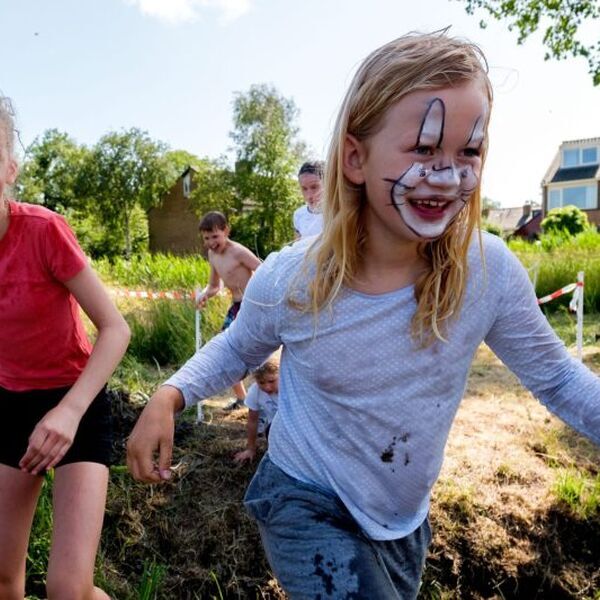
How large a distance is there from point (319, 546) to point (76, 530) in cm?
85

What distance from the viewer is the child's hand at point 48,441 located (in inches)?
69.1

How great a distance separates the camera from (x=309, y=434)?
4.96 ft

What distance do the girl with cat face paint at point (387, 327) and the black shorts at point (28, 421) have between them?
649mm

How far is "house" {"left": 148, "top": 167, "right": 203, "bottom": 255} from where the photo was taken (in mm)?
45625

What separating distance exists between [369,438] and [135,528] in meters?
2.41

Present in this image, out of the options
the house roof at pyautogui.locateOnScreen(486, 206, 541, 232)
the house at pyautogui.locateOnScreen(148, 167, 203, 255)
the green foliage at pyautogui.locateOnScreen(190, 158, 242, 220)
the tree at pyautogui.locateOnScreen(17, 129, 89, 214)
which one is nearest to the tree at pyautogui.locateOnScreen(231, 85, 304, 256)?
the green foliage at pyautogui.locateOnScreen(190, 158, 242, 220)

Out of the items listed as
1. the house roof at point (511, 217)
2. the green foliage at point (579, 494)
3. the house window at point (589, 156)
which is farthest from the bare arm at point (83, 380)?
the house roof at point (511, 217)

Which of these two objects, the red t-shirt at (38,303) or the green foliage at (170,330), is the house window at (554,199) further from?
the red t-shirt at (38,303)

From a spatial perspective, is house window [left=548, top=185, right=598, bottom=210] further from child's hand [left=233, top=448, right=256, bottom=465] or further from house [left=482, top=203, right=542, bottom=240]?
child's hand [left=233, top=448, right=256, bottom=465]

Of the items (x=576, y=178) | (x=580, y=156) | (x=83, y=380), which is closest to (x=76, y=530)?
(x=83, y=380)

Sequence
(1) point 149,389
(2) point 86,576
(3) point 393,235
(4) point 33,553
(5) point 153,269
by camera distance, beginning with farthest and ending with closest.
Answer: (5) point 153,269 < (1) point 149,389 < (4) point 33,553 < (2) point 86,576 < (3) point 393,235

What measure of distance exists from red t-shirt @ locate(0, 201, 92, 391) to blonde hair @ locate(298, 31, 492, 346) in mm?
912

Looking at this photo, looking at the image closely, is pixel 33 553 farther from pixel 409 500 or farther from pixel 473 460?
pixel 473 460

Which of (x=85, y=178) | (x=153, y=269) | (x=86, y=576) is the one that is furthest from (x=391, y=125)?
(x=85, y=178)
